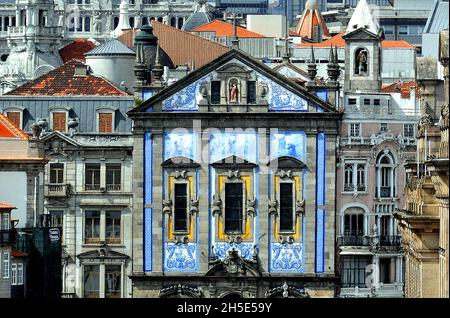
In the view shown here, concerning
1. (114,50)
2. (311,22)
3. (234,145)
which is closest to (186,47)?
(114,50)

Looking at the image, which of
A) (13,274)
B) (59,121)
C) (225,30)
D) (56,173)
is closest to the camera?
(13,274)

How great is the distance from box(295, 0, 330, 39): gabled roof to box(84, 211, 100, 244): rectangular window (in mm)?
59138

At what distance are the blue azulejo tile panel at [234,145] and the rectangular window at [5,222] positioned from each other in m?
17.0

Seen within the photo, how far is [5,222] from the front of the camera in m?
68.6

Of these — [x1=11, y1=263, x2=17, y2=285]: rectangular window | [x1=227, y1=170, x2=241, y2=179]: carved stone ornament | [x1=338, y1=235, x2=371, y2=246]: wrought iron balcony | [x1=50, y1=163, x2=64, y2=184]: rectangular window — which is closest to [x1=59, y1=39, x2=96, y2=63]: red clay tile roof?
[x1=338, y1=235, x2=371, y2=246]: wrought iron balcony

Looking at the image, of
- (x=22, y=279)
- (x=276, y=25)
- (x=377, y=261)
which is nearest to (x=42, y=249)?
(x=22, y=279)

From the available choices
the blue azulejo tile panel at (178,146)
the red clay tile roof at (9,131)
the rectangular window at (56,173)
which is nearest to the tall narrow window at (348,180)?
the blue azulejo tile panel at (178,146)

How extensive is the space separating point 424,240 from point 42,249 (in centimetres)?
1903

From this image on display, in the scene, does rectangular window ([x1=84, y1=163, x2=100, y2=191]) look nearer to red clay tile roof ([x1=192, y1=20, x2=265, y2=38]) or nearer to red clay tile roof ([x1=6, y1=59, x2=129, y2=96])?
red clay tile roof ([x1=6, y1=59, x2=129, y2=96])

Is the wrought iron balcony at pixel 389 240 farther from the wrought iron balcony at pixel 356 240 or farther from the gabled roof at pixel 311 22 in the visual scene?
the gabled roof at pixel 311 22

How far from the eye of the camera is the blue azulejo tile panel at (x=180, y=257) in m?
84.5

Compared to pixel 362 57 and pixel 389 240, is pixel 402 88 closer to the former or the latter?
pixel 362 57

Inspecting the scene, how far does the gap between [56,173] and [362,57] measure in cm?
2192

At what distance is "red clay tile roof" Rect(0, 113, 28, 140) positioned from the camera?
261ft
